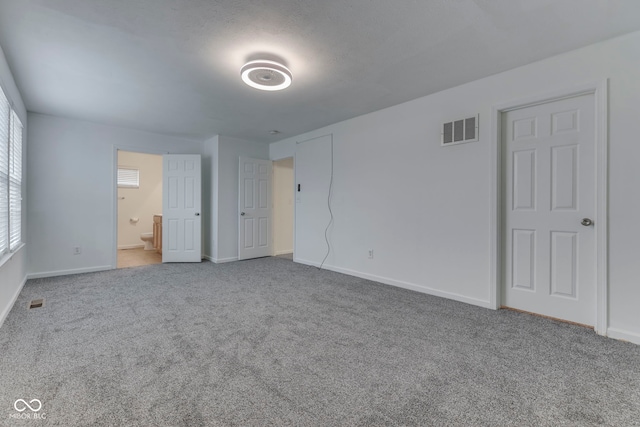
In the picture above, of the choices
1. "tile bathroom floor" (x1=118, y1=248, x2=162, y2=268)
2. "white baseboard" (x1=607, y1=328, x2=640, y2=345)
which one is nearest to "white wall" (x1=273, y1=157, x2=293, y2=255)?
"tile bathroom floor" (x1=118, y1=248, x2=162, y2=268)

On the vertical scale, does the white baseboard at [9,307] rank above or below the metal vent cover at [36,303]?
above

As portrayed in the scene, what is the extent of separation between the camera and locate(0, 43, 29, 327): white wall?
2492 mm

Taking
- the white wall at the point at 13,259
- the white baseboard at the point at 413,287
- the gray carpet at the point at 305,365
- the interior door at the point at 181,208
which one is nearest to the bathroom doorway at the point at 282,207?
the interior door at the point at 181,208

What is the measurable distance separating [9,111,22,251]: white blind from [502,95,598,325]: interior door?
16.5ft

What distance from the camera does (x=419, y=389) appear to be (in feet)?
5.18

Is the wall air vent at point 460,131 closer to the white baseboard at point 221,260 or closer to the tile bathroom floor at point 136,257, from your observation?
the white baseboard at point 221,260

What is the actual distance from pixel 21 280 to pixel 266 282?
9.81 ft

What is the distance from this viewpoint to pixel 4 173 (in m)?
2.70

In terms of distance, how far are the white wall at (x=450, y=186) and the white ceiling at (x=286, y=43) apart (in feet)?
0.62

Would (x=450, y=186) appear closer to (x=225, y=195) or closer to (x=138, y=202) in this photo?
(x=225, y=195)

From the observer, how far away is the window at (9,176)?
8.59 feet

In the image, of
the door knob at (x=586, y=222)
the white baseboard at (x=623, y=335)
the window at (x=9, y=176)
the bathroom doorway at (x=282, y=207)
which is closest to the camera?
the white baseboard at (x=623, y=335)

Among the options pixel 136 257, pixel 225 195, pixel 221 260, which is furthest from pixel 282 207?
pixel 136 257

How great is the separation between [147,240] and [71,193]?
2754mm
